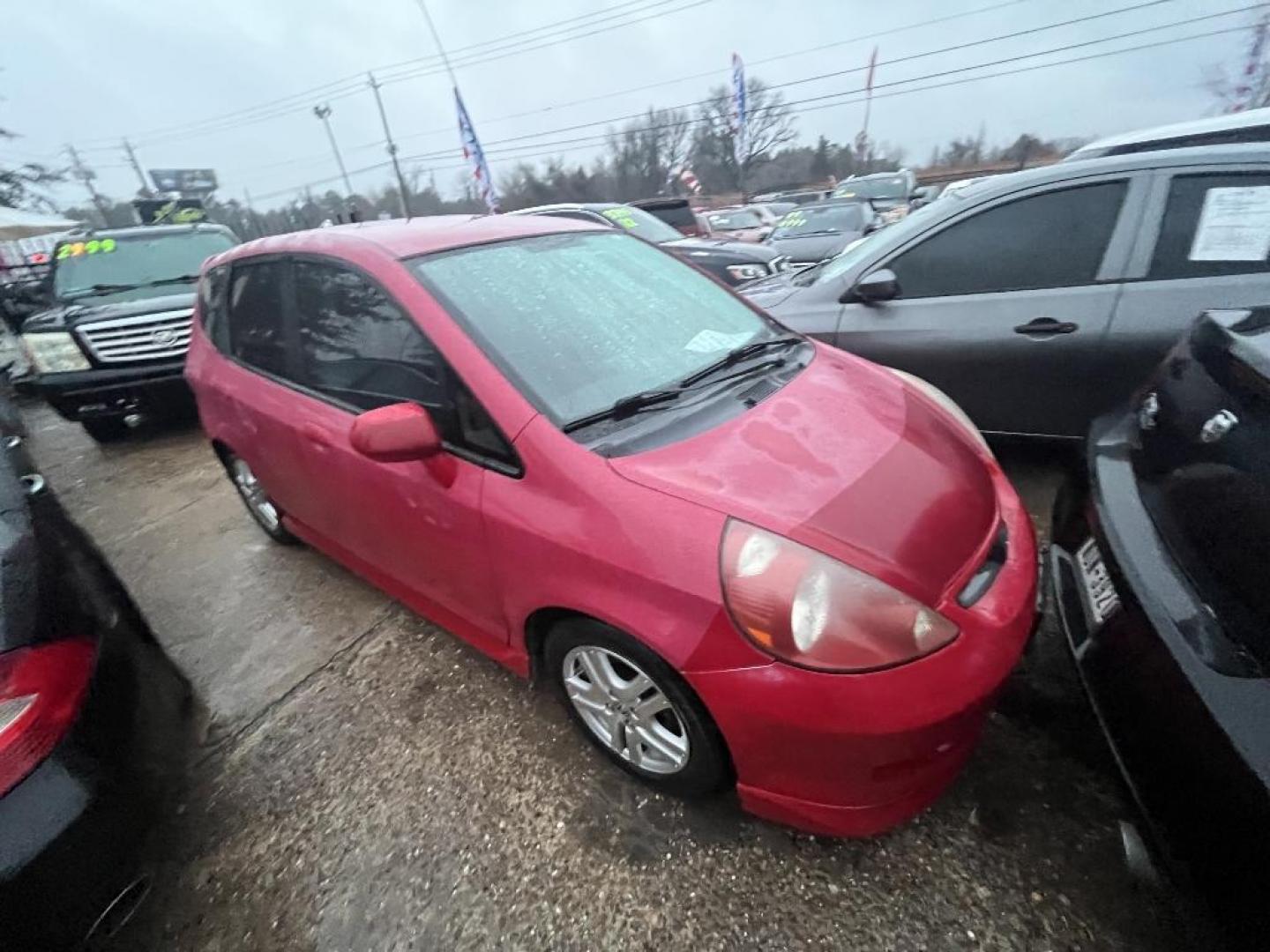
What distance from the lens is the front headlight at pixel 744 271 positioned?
6613 millimetres

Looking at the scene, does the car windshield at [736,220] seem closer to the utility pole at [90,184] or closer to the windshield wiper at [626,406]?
the windshield wiper at [626,406]

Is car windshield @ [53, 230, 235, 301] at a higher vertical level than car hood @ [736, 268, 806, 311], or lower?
higher

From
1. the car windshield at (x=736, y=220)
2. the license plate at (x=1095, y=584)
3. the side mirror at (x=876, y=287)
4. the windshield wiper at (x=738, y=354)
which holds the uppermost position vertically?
the windshield wiper at (x=738, y=354)

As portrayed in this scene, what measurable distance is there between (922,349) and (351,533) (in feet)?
9.05

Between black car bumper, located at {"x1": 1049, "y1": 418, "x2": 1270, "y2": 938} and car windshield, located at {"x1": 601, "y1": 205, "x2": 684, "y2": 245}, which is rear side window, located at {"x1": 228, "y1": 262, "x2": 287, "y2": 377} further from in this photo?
car windshield, located at {"x1": 601, "y1": 205, "x2": 684, "y2": 245}

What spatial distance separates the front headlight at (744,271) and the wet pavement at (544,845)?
17.2 feet

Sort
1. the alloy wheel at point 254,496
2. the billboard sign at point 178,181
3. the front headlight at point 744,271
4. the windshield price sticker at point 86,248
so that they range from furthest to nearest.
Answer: the billboard sign at point 178,181 → the front headlight at point 744,271 → the windshield price sticker at point 86,248 → the alloy wheel at point 254,496

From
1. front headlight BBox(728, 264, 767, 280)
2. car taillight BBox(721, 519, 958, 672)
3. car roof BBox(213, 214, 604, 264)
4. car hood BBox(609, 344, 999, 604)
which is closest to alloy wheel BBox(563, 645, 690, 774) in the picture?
car taillight BBox(721, 519, 958, 672)

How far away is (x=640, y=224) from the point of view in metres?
7.60

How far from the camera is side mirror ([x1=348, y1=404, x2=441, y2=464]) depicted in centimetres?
161

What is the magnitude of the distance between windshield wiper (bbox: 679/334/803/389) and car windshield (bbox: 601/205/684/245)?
17.8 ft

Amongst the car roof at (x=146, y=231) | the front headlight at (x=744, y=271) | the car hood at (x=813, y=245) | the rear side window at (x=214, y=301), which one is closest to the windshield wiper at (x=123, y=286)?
the car roof at (x=146, y=231)

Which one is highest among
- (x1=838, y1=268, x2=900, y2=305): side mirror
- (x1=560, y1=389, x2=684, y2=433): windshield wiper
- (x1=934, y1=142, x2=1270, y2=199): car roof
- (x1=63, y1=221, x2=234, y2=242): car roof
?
(x1=63, y1=221, x2=234, y2=242): car roof

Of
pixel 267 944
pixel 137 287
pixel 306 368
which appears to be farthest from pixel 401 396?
pixel 137 287
